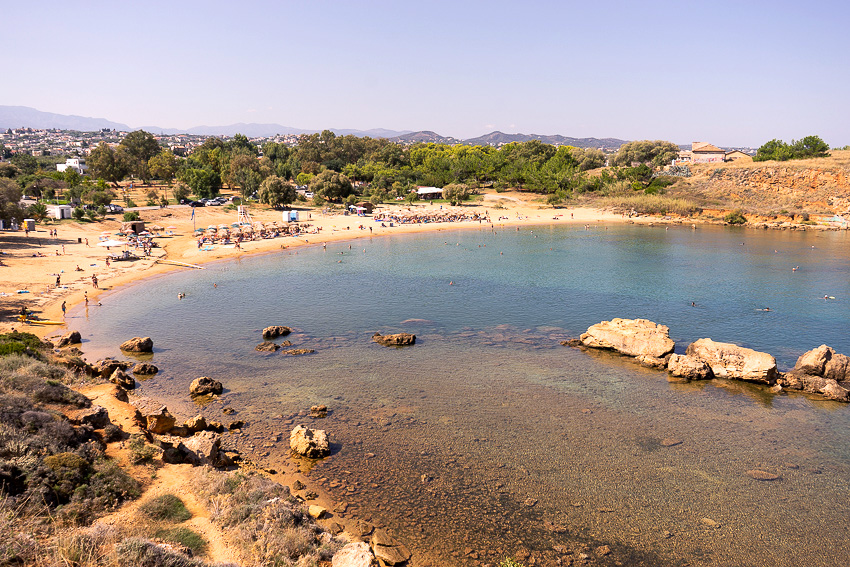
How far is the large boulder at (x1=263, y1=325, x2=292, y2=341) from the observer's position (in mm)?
31969

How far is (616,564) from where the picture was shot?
13.8m

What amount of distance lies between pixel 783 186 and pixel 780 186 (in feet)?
1.48

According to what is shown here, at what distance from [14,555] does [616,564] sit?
1360 cm

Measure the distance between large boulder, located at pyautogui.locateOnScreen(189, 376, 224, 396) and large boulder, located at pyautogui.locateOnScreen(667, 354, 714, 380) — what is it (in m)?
23.0

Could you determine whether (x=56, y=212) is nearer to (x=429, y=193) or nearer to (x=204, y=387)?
(x=204, y=387)

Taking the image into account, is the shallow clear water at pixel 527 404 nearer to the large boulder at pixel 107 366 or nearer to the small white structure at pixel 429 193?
the large boulder at pixel 107 366

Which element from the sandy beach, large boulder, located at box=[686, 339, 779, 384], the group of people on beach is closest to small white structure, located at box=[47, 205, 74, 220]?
the sandy beach

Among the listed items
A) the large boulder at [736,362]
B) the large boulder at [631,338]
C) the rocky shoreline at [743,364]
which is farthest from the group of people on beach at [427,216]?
the large boulder at [736,362]

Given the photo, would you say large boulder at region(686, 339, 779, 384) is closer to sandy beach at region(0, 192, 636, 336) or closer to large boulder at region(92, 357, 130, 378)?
large boulder at region(92, 357, 130, 378)

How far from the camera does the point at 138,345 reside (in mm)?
29281

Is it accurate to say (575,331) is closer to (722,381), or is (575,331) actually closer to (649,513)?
(722,381)

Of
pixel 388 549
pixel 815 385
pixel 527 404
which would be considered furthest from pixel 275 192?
pixel 388 549

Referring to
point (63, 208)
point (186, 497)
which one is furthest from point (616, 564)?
point (63, 208)

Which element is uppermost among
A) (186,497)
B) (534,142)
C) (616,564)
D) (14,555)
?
(534,142)
